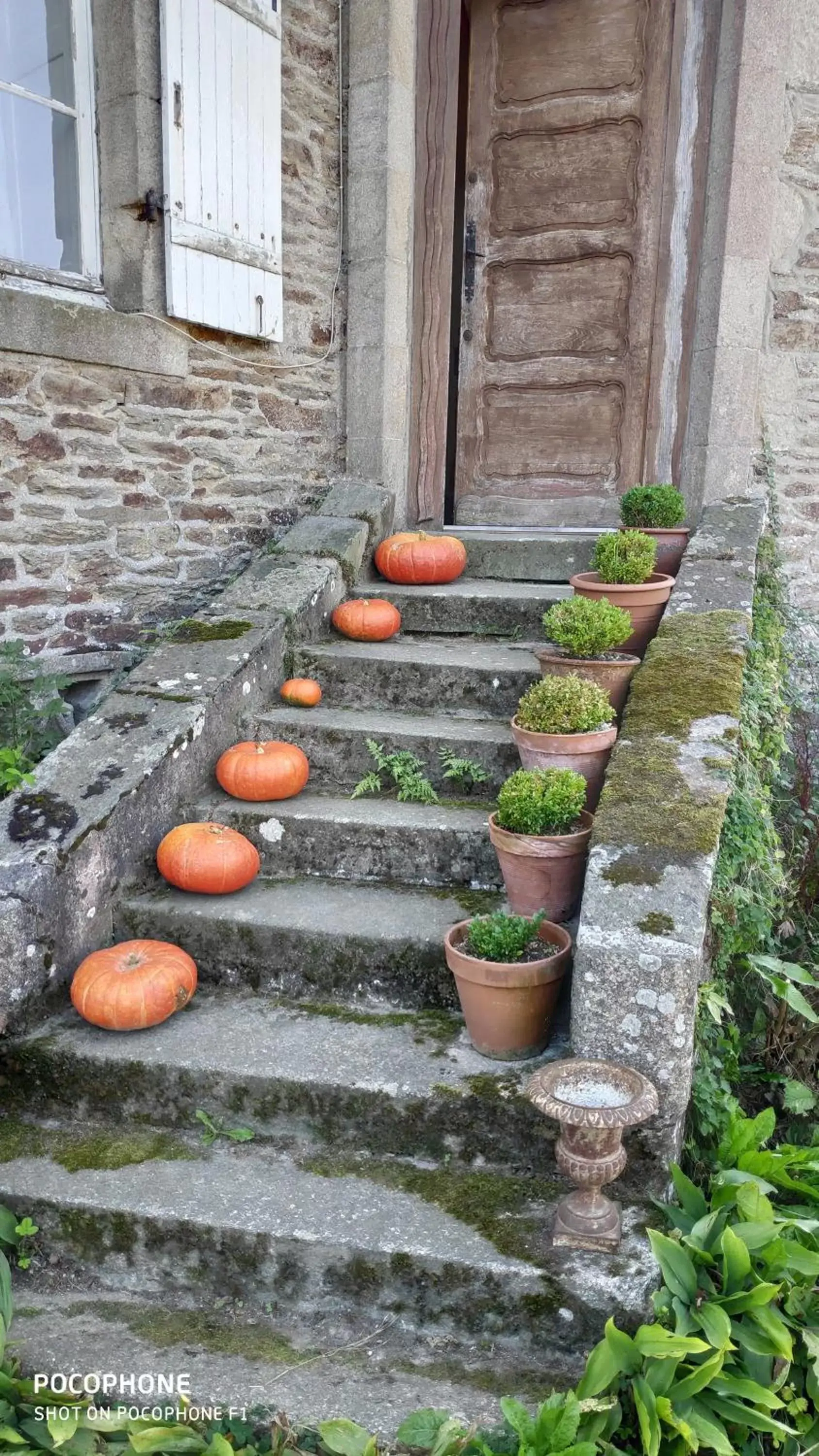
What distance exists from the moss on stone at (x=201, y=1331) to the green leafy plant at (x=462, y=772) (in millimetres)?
1809

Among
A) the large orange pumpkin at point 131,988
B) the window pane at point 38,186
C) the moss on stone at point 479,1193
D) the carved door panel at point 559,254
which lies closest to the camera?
the moss on stone at point 479,1193

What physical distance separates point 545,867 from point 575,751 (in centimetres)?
43

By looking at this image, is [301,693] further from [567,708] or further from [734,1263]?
[734,1263]

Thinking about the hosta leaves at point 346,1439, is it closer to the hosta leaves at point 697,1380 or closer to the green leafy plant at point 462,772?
the hosta leaves at point 697,1380

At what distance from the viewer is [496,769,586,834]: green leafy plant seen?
273 cm

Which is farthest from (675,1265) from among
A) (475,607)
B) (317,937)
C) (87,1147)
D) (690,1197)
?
(475,607)

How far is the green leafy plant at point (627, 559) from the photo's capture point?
12.3ft

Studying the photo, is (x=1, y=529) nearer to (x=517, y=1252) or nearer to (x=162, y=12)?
(x=162, y=12)

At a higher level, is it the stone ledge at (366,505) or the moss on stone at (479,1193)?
the stone ledge at (366,505)

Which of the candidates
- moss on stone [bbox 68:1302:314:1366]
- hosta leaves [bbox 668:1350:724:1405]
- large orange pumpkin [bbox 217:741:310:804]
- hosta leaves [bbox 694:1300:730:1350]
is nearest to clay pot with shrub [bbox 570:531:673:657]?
large orange pumpkin [bbox 217:741:310:804]

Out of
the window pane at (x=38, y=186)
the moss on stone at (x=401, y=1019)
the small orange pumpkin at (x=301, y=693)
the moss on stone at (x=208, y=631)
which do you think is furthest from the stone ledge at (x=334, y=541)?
the moss on stone at (x=401, y=1019)

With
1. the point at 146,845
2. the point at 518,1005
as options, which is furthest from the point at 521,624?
the point at 518,1005

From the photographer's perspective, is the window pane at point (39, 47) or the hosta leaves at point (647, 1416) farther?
the window pane at point (39, 47)

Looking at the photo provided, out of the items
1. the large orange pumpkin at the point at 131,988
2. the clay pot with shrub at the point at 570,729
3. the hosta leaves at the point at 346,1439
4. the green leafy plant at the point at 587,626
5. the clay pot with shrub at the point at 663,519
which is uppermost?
the clay pot with shrub at the point at 663,519
